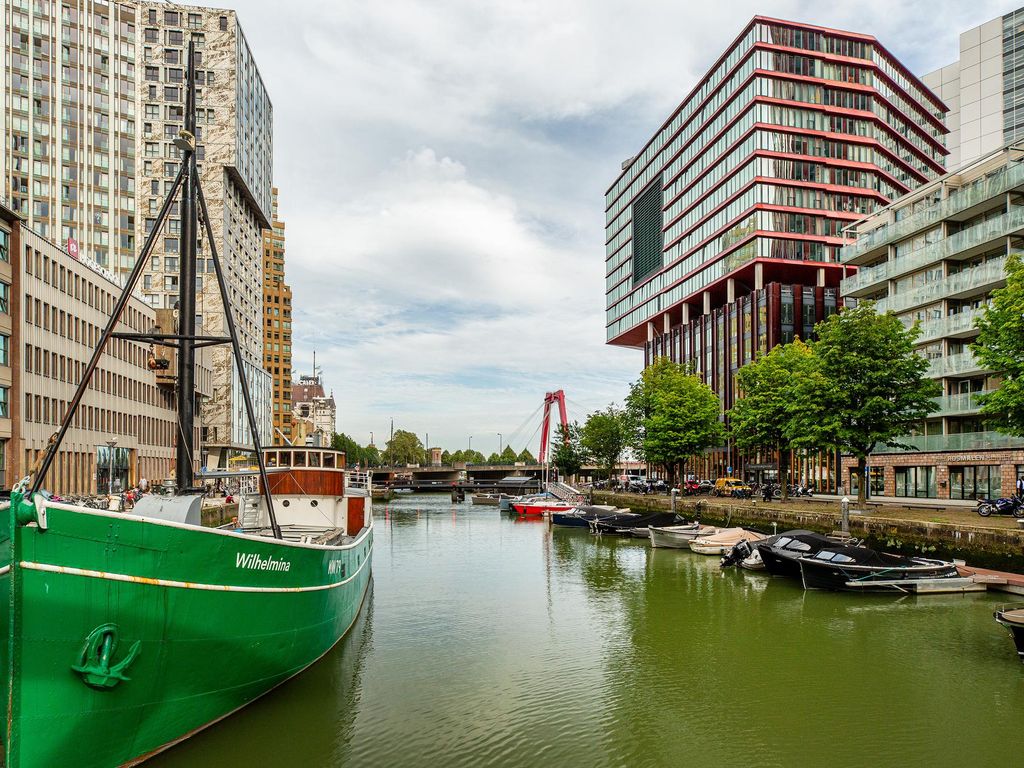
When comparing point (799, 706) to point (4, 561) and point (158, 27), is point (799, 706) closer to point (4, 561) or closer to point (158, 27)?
point (4, 561)

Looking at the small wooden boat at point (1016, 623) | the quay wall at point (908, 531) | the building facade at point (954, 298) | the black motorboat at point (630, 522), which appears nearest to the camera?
the small wooden boat at point (1016, 623)

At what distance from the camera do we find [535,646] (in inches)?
844

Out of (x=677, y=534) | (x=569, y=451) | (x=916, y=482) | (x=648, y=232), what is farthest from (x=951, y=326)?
(x=648, y=232)

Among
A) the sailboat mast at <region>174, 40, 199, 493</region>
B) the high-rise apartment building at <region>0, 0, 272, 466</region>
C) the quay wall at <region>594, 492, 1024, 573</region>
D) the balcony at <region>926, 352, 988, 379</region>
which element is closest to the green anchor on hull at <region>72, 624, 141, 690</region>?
the sailboat mast at <region>174, 40, 199, 493</region>

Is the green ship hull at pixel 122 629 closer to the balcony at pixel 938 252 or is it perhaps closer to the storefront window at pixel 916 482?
the balcony at pixel 938 252

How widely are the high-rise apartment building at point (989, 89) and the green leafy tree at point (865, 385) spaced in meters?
83.3

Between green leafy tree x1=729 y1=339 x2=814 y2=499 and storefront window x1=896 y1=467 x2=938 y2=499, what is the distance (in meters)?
8.34

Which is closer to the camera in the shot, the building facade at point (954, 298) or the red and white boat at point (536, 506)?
the building facade at point (954, 298)

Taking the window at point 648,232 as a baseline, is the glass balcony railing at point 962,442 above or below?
below

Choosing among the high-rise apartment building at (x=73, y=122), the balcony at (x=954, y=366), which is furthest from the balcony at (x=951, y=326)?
the high-rise apartment building at (x=73, y=122)

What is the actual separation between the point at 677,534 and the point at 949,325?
1024 inches

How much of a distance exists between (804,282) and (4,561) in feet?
323

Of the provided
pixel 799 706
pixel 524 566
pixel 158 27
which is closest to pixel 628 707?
pixel 799 706

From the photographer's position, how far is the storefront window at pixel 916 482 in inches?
2169
